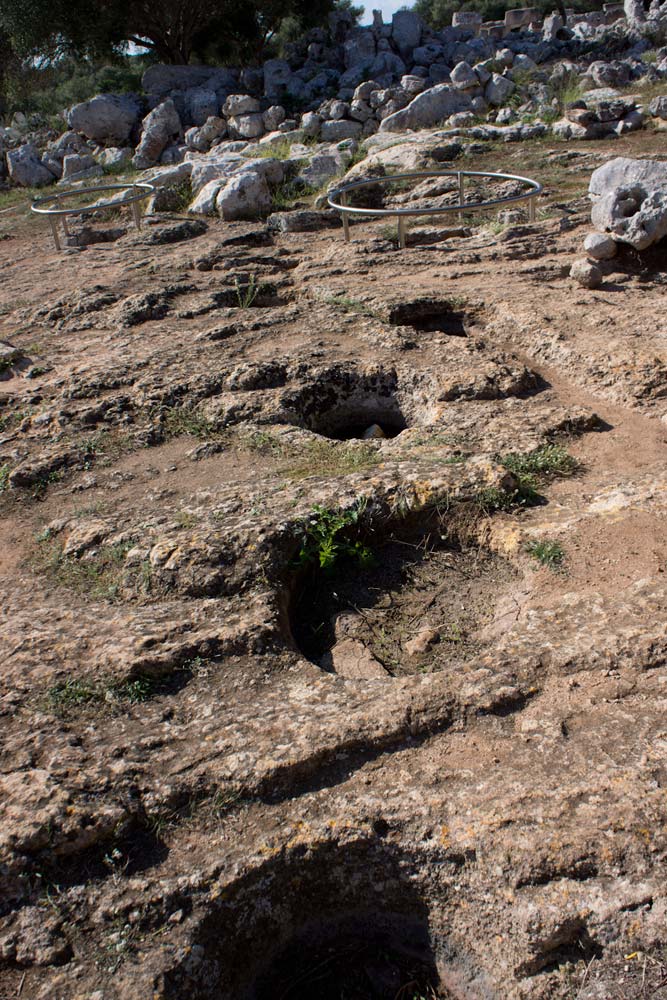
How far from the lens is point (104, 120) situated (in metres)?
22.0

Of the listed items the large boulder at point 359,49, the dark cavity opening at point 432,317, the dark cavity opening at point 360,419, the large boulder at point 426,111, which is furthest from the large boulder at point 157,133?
the dark cavity opening at point 360,419

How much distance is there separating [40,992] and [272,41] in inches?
1338

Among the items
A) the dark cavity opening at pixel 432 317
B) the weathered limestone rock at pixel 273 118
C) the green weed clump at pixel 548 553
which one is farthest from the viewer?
the weathered limestone rock at pixel 273 118

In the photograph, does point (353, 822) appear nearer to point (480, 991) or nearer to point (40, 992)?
point (480, 991)

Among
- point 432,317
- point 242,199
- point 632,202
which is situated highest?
point 242,199

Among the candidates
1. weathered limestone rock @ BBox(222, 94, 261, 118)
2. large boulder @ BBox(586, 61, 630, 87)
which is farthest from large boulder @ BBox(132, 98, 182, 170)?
large boulder @ BBox(586, 61, 630, 87)

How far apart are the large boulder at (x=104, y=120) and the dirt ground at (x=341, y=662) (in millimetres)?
18179

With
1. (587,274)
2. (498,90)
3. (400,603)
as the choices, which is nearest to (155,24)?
(498,90)

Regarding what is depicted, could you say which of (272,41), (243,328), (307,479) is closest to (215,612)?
(307,479)

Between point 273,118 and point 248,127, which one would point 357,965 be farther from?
point 248,127

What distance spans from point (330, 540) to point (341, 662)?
2.37ft

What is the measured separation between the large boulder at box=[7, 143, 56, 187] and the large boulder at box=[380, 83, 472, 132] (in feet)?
31.2

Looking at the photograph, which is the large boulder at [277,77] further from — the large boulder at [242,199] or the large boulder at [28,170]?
the large boulder at [242,199]

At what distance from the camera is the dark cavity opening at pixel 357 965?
2.73 metres
